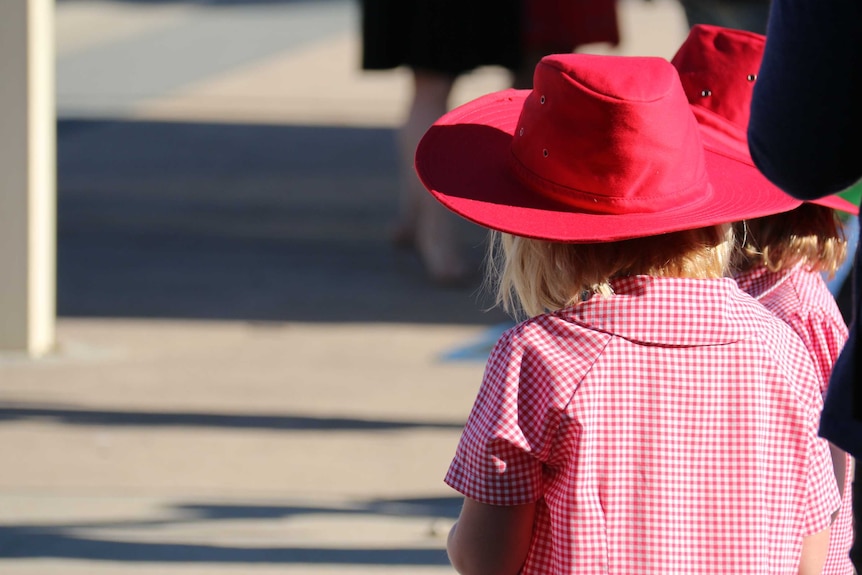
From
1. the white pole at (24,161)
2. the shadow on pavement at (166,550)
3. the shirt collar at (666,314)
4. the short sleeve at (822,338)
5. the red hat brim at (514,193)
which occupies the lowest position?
the shadow on pavement at (166,550)

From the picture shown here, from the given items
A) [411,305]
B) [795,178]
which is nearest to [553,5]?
[411,305]

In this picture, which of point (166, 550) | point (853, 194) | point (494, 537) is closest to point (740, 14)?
point (853, 194)

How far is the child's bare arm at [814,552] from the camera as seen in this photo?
6.04ft

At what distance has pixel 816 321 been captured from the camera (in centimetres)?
216

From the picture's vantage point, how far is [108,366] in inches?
179

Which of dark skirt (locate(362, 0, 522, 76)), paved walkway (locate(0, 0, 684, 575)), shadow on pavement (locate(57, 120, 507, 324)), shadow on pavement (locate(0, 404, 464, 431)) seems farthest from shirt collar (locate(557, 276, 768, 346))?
dark skirt (locate(362, 0, 522, 76))

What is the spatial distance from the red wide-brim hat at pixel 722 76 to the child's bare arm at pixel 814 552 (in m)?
0.63

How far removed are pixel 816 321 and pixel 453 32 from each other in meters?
3.22

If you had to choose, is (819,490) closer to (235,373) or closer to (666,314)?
(666,314)

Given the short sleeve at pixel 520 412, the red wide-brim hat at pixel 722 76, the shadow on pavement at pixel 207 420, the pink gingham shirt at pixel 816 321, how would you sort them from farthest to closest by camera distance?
the shadow on pavement at pixel 207 420 < the red wide-brim hat at pixel 722 76 < the pink gingham shirt at pixel 816 321 < the short sleeve at pixel 520 412

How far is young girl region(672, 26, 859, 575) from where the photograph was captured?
2.15m

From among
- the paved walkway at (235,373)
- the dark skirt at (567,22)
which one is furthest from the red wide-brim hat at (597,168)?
the dark skirt at (567,22)

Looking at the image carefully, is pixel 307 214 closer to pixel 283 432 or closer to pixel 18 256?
pixel 18 256

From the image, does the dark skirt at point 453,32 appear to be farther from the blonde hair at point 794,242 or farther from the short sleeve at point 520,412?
the short sleeve at point 520,412
